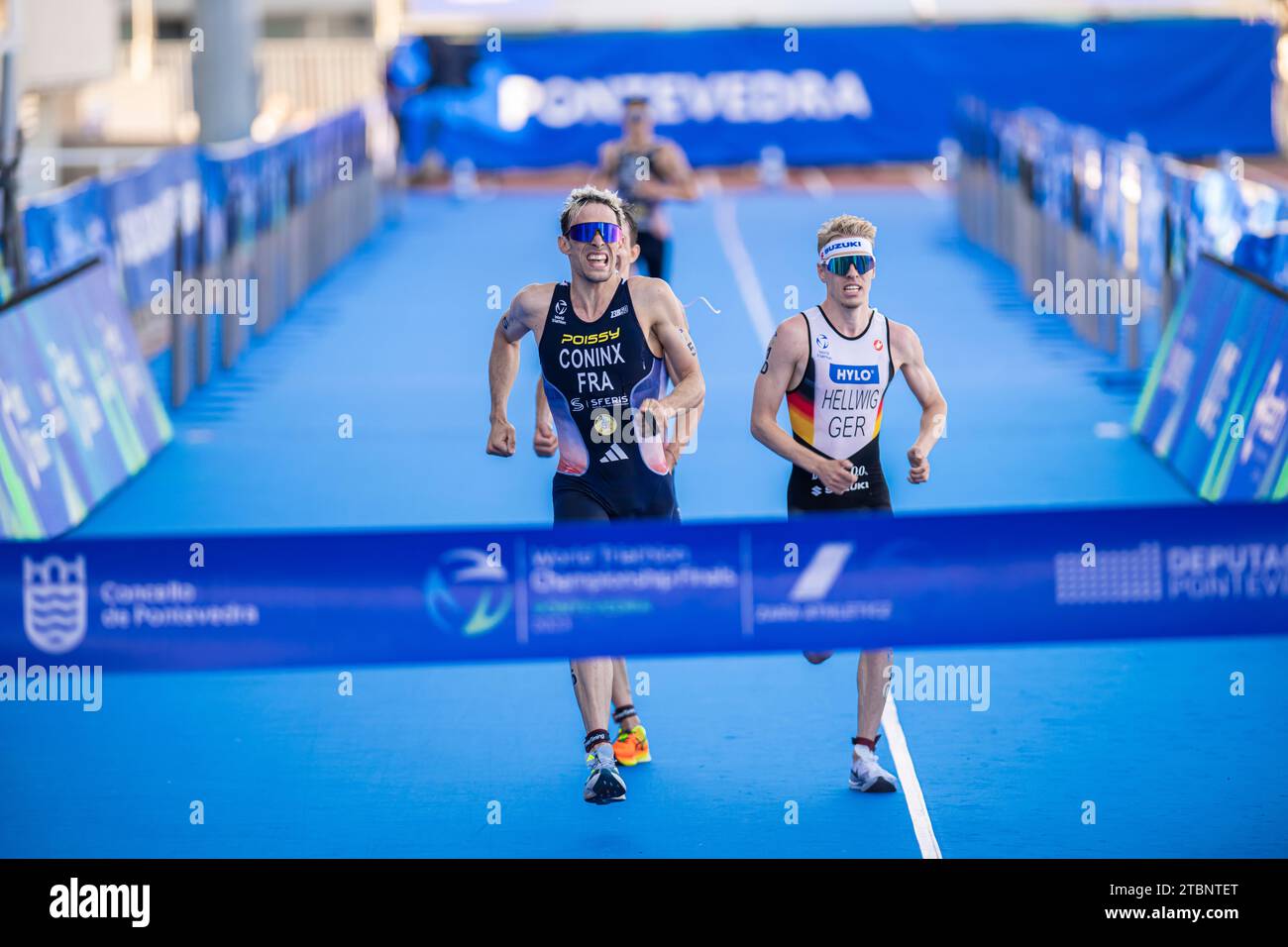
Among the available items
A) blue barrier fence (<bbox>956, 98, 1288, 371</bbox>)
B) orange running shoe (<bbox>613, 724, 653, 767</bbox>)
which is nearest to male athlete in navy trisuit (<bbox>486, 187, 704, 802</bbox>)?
orange running shoe (<bbox>613, 724, 653, 767</bbox>)

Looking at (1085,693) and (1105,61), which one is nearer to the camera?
(1085,693)

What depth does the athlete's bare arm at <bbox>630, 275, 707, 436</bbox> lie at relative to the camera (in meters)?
8.44

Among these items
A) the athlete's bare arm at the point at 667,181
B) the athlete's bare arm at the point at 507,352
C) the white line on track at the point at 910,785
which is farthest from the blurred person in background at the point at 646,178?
the athlete's bare arm at the point at 507,352

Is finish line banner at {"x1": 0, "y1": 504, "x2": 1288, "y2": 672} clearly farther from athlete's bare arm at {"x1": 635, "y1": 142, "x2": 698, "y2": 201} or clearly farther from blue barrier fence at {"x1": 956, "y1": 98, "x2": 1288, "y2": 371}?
athlete's bare arm at {"x1": 635, "y1": 142, "x2": 698, "y2": 201}

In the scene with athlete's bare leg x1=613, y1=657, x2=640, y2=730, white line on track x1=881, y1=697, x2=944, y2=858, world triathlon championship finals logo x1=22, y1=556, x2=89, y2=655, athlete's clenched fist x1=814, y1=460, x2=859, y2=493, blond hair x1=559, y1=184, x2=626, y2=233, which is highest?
blond hair x1=559, y1=184, x2=626, y2=233

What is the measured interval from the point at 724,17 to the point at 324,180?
59.4 ft

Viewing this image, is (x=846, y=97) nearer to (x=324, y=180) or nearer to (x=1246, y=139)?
(x=1246, y=139)

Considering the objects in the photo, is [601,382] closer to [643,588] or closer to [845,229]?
[845,229]

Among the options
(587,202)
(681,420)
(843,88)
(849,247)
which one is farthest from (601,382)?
(843,88)

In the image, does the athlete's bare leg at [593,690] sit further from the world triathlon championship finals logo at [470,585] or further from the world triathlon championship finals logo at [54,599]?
the world triathlon championship finals logo at [54,599]

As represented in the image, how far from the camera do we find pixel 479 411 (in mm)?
17391

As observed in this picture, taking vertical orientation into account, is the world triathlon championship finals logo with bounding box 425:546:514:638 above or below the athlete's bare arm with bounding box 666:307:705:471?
below

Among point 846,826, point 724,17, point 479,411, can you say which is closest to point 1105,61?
point 724,17
